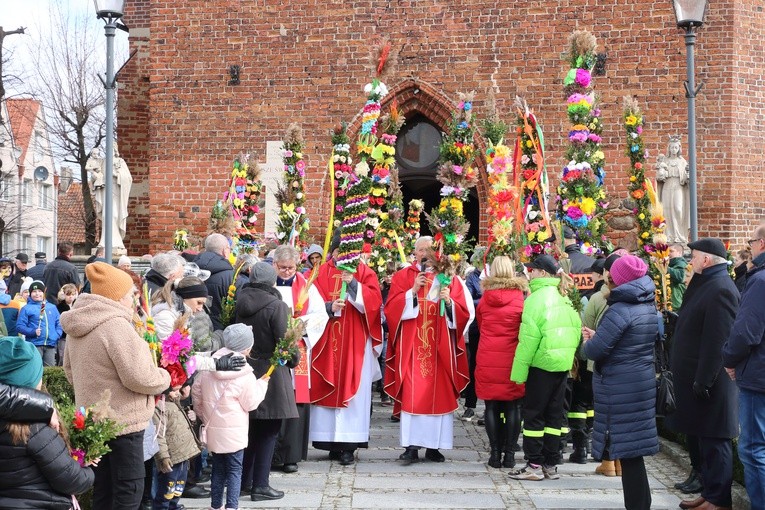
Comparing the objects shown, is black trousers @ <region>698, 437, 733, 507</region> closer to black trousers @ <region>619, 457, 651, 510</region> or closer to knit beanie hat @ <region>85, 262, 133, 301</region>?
black trousers @ <region>619, 457, 651, 510</region>

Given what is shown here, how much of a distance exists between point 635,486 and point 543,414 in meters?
1.66

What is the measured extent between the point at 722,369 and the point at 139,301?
4.04 metres

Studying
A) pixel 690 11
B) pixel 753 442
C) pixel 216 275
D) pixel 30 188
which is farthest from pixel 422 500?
pixel 30 188

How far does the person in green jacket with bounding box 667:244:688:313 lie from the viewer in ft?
35.2

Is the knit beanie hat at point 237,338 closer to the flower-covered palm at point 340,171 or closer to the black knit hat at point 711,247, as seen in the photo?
the flower-covered palm at point 340,171

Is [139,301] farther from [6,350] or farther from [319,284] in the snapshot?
[319,284]

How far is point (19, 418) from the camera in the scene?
4121 millimetres

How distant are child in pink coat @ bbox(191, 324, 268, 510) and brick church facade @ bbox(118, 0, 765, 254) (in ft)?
34.6

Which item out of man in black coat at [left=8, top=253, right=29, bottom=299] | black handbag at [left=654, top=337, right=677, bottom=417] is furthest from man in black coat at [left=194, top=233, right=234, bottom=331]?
man in black coat at [left=8, top=253, right=29, bottom=299]

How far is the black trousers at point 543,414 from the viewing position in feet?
26.5

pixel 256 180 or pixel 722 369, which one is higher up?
pixel 256 180

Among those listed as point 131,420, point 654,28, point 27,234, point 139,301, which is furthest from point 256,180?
point 27,234

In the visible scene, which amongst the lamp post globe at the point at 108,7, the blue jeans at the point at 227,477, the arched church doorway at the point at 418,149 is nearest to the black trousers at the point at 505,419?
the blue jeans at the point at 227,477

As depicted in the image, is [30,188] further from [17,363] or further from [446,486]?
[17,363]
